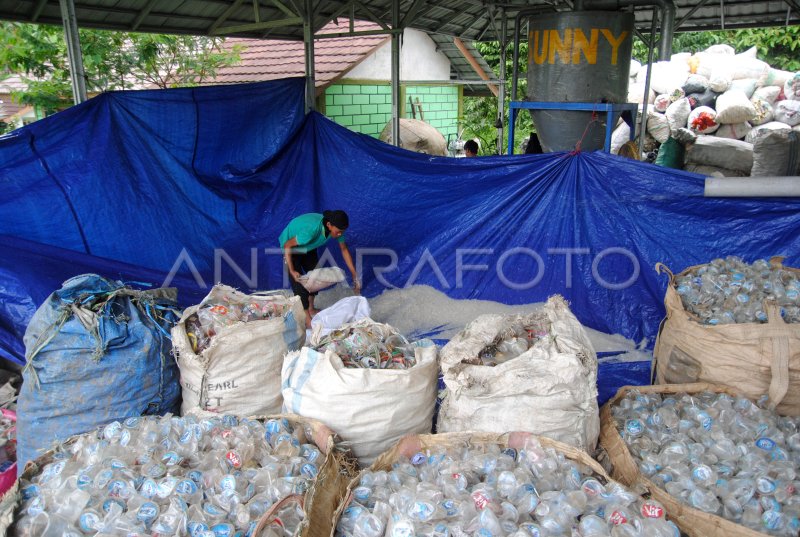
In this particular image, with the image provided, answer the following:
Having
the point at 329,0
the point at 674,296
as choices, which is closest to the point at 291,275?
the point at 674,296

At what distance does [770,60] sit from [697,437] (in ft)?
50.3

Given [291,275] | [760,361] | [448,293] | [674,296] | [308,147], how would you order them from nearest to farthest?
[760,361] < [674,296] < [291,275] < [448,293] < [308,147]

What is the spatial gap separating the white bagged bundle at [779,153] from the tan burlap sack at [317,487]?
6.35 m

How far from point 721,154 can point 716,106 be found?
83.2 inches

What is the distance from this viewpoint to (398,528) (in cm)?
151

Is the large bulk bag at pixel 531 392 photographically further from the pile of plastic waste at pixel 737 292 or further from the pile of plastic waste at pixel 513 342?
the pile of plastic waste at pixel 737 292

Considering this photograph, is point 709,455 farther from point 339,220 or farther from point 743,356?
point 339,220

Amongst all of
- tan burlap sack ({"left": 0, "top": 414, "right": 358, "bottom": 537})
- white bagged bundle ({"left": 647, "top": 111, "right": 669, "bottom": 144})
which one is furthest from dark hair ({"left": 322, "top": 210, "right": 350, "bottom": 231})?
white bagged bundle ({"left": 647, "top": 111, "right": 669, "bottom": 144})

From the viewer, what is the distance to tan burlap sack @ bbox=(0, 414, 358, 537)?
5.14 feet

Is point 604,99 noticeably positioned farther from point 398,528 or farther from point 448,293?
point 398,528

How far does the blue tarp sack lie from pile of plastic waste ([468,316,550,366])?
4.53ft

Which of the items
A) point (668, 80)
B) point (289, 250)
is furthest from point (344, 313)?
point (668, 80)

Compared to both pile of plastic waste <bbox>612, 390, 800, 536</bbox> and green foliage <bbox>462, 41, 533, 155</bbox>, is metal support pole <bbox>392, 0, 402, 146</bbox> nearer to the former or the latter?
pile of plastic waste <bbox>612, 390, 800, 536</bbox>

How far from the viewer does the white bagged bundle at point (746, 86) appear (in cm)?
960
